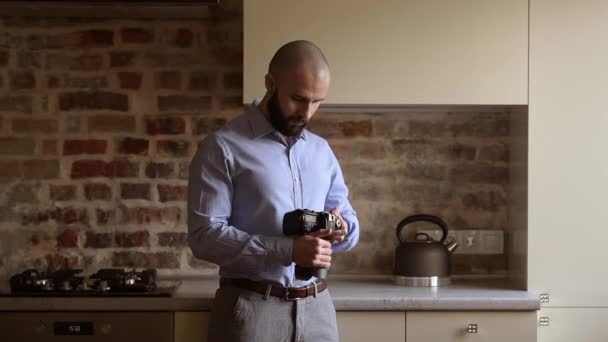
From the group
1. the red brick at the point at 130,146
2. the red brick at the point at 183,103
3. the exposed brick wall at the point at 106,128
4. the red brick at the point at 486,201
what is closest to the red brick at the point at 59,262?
the exposed brick wall at the point at 106,128

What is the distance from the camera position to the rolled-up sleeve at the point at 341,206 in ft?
8.46

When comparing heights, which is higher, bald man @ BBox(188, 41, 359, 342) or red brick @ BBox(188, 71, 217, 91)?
red brick @ BBox(188, 71, 217, 91)

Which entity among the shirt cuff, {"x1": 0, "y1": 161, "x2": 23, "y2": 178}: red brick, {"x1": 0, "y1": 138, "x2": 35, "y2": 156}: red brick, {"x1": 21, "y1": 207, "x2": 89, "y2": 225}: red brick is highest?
{"x1": 0, "y1": 138, "x2": 35, "y2": 156}: red brick

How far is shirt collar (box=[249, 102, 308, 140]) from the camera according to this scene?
8.02 ft

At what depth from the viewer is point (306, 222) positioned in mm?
2223

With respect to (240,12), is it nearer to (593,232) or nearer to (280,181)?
(280,181)

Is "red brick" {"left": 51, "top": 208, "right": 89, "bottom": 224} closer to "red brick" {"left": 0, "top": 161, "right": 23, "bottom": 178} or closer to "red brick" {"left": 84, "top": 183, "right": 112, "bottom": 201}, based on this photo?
"red brick" {"left": 84, "top": 183, "right": 112, "bottom": 201}

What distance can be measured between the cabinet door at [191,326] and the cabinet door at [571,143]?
1.18 metres

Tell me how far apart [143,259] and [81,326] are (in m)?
0.60

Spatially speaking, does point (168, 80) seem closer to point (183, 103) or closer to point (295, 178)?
point (183, 103)

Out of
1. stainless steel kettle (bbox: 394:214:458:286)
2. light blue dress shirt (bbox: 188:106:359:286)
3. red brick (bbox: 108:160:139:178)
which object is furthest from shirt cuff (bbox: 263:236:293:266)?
red brick (bbox: 108:160:139:178)

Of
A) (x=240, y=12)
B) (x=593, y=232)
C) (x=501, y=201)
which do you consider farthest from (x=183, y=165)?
(x=593, y=232)

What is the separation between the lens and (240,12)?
3393 millimetres

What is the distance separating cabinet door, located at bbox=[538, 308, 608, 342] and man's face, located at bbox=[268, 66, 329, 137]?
1264 millimetres
